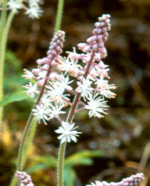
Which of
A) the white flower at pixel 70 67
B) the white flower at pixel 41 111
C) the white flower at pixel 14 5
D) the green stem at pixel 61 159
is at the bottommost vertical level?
the green stem at pixel 61 159

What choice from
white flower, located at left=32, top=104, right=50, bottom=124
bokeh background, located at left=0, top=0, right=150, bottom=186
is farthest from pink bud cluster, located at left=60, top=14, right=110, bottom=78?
bokeh background, located at left=0, top=0, right=150, bottom=186

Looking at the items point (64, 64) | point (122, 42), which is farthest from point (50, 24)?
point (64, 64)

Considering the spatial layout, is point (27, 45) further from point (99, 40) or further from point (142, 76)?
point (99, 40)

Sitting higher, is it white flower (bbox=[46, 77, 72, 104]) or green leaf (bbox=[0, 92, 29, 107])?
green leaf (bbox=[0, 92, 29, 107])

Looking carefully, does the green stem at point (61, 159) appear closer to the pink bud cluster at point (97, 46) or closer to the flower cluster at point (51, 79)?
the flower cluster at point (51, 79)

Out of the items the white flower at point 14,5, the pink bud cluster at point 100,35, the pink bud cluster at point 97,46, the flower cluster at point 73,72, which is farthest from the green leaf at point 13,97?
the white flower at point 14,5

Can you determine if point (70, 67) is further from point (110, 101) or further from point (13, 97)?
point (110, 101)

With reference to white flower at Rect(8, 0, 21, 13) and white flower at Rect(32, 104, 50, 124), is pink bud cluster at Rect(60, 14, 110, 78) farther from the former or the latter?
white flower at Rect(8, 0, 21, 13)

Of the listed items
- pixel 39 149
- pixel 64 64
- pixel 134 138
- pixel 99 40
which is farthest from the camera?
pixel 134 138
